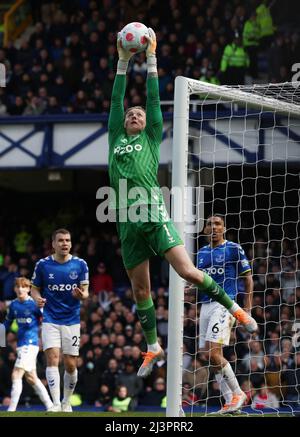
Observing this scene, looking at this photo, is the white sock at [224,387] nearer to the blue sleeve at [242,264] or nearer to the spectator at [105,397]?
the blue sleeve at [242,264]

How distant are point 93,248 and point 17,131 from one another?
2720 millimetres

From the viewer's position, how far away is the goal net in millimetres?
9930

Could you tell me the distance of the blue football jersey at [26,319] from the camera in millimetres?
13987

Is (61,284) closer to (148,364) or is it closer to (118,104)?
(148,364)

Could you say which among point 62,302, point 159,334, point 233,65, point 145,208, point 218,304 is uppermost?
point 233,65

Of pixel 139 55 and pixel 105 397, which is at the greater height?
pixel 139 55

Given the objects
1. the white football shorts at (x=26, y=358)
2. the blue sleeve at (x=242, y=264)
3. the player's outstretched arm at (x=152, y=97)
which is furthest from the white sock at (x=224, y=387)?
the white football shorts at (x=26, y=358)

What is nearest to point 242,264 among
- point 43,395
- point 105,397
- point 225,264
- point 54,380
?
point 225,264

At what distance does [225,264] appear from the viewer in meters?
11.3

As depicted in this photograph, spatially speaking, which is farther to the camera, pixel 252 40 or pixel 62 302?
pixel 252 40

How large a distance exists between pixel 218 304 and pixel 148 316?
1.93 m

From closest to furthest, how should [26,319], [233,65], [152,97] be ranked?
[152,97]
[26,319]
[233,65]
